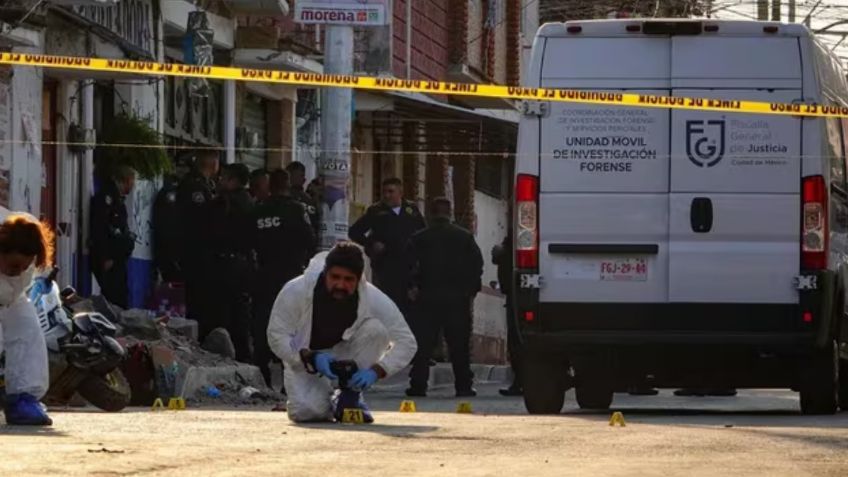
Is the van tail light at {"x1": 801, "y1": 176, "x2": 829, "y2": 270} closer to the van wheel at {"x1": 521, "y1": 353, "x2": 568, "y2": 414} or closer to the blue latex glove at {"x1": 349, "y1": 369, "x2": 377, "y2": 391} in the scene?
the van wheel at {"x1": 521, "y1": 353, "x2": 568, "y2": 414}

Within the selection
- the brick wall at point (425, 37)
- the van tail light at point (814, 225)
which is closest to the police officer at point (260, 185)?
the van tail light at point (814, 225)

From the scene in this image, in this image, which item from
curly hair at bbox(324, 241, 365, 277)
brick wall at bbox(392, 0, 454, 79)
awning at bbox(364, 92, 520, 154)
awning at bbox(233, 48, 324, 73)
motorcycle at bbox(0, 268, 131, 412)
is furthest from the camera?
brick wall at bbox(392, 0, 454, 79)

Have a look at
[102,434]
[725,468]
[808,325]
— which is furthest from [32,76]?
[725,468]

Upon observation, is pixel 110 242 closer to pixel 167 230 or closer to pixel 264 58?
pixel 167 230

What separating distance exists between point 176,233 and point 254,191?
2.55 ft

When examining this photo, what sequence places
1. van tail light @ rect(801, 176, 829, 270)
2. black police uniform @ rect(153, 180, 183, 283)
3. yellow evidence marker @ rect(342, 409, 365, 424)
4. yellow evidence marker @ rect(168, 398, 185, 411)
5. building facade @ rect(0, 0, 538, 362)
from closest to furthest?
yellow evidence marker @ rect(342, 409, 365, 424) < van tail light @ rect(801, 176, 829, 270) < yellow evidence marker @ rect(168, 398, 185, 411) < building facade @ rect(0, 0, 538, 362) < black police uniform @ rect(153, 180, 183, 283)

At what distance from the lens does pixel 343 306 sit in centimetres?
1323

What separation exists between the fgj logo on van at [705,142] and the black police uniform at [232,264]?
5.73m

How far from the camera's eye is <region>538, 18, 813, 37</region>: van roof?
51.0 ft

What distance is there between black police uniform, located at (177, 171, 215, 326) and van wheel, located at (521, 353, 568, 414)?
5.06 metres

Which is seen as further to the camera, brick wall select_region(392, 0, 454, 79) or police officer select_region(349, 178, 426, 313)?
brick wall select_region(392, 0, 454, 79)

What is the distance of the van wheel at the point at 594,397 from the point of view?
1769cm

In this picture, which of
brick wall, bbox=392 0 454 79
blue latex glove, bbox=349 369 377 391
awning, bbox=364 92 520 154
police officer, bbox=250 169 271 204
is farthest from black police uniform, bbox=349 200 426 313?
brick wall, bbox=392 0 454 79

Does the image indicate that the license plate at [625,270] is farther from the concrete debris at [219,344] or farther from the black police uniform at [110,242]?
the black police uniform at [110,242]
